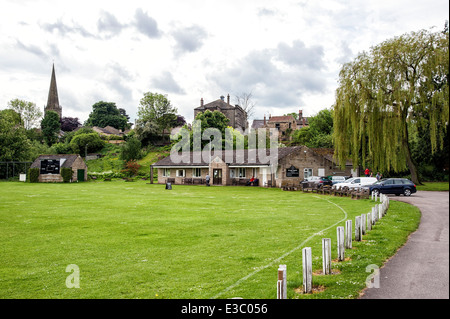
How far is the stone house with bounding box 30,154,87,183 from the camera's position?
5794 centimetres

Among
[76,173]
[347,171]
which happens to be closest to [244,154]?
[347,171]

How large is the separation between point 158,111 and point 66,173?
40.3 metres

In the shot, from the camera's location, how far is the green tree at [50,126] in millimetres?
92438

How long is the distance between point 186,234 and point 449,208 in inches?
440

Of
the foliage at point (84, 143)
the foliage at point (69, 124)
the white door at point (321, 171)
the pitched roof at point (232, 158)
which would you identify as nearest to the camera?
the pitched roof at point (232, 158)

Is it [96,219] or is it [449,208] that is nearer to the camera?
[449,208]

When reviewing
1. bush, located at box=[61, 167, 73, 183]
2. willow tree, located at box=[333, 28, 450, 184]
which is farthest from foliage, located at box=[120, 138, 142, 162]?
Answer: willow tree, located at box=[333, 28, 450, 184]

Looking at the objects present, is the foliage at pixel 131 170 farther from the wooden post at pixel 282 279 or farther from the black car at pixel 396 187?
the wooden post at pixel 282 279

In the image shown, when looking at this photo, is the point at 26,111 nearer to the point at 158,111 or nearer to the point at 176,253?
the point at 158,111

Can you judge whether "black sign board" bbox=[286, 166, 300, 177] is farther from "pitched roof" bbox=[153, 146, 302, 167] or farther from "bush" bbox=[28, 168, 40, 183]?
"bush" bbox=[28, 168, 40, 183]

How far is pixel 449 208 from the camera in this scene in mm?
2428

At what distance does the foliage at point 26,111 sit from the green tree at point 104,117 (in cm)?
2658

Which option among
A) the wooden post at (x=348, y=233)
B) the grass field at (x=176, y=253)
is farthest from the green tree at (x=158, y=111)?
the wooden post at (x=348, y=233)
